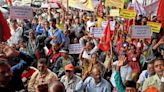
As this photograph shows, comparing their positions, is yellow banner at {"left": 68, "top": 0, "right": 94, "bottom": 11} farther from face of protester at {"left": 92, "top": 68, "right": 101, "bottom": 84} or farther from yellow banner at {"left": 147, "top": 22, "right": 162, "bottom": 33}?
face of protester at {"left": 92, "top": 68, "right": 101, "bottom": 84}

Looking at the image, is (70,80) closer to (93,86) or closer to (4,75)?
(93,86)

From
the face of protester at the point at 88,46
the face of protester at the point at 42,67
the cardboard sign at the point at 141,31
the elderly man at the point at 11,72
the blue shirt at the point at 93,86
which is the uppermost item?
the elderly man at the point at 11,72

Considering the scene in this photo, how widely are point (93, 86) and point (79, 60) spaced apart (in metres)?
2.84

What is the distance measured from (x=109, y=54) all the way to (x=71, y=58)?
35.8 inches

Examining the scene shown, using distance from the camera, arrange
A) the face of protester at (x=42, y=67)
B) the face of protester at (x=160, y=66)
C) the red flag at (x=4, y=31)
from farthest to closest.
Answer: the red flag at (x=4, y=31) < the face of protester at (x=42, y=67) < the face of protester at (x=160, y=66)

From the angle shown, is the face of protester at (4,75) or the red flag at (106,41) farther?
the red flag at (106,41)

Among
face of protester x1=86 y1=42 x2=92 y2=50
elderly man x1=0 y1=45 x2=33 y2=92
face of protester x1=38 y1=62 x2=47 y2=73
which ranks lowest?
face of protester x1=86 y1=42 x2=92 y2=50

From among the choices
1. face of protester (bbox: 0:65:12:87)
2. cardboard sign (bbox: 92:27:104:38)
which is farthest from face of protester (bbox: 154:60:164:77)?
cardboard sign (bbox: 92:27:104:38)

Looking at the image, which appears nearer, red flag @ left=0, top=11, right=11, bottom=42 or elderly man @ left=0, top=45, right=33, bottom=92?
elderly man @ left=0, top=45, right=33, bottom=92

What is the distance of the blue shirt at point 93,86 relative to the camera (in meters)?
7.74

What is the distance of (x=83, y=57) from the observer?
10.5 meters

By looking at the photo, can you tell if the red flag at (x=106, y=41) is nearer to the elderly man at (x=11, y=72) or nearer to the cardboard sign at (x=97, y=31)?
the cardboard sign at (x=97, y=31)

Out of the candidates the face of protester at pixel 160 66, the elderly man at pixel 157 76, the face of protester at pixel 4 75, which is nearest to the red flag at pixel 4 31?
the elderly man at pixel 157 76

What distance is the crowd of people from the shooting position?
5.36 m
